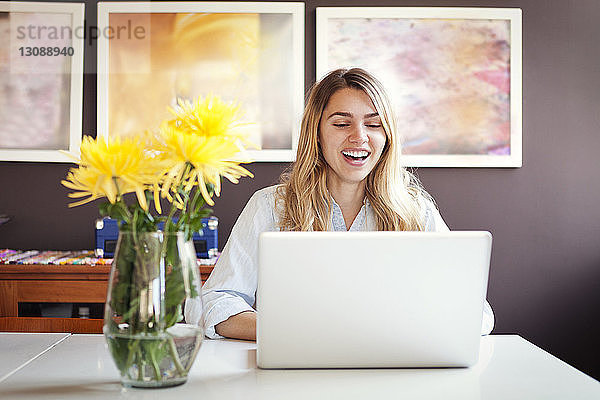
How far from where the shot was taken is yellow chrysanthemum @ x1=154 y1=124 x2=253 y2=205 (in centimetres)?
105

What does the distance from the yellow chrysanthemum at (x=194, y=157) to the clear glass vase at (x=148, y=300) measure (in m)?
0.08

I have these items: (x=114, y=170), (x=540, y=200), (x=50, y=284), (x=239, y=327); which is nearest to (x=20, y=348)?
(x=239, y=327)

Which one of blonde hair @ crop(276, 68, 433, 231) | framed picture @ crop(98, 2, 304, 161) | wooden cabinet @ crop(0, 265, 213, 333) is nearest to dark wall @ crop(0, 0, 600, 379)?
framed picture @ crop(98, 2, 304, 161)

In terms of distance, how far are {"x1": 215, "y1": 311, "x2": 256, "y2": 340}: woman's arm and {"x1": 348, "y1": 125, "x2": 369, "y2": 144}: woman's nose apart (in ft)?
2.19

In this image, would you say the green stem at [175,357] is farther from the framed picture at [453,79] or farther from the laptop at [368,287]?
the framed picture at [453,79]

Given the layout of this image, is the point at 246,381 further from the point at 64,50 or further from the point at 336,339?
the point at 64,50

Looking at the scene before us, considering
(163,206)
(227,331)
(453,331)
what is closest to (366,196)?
(227,331)

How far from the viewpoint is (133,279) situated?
1020 mm

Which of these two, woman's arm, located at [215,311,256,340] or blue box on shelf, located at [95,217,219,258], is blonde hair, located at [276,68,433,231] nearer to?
woman's arm, located at [215,311,256,340]

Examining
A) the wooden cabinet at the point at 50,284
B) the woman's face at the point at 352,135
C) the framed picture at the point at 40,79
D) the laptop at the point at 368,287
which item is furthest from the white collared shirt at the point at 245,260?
the framed picture at the point at 40,79

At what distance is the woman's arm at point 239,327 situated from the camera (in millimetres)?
1537

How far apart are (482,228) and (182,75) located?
1.57m

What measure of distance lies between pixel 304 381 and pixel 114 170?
0.47 meters

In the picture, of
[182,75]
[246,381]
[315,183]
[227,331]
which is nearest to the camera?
[246,381]
